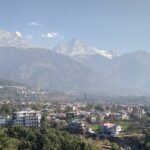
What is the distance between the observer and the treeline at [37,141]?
55625 mm

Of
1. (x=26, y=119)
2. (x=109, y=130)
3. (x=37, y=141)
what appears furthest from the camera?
(x=26, y=119)

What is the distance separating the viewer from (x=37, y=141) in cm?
5934

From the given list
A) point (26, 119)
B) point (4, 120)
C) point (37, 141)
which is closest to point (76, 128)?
point (26, 119)

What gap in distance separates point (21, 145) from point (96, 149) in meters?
11.1

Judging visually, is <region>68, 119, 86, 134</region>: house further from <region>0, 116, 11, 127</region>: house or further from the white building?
<region>0, 116, 11, 127</region>: house

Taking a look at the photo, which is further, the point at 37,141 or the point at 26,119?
the point at 26,119

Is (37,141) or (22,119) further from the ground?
(22,119)

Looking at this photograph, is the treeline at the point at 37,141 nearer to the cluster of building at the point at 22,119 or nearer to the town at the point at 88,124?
the town at the point at 88,124

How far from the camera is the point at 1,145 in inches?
2089

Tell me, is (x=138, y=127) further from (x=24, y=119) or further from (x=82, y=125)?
(x=24, y=119)

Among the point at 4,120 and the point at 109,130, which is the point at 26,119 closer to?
the point at 4,120

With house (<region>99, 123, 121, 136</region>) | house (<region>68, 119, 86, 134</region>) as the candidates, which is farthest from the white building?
house (<region>99, 123, 121, 136</region>)

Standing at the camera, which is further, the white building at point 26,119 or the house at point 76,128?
the white building at point 26,119

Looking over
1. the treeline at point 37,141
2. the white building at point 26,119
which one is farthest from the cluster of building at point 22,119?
the treeline at point 37,141
